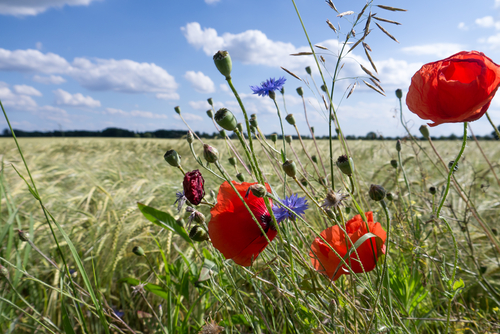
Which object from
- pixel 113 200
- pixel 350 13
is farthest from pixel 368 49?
pixel 113 200

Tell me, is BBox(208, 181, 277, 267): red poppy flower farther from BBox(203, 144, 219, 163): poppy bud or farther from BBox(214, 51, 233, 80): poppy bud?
BBox(214, 51, 233, 80): poppy bud

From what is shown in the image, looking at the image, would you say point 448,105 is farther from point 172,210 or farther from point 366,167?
point 366,167

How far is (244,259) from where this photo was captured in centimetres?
44

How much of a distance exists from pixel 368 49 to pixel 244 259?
357 millimetres

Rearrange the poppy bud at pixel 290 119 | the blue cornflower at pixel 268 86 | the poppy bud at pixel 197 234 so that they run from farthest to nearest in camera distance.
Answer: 1. the poppy bud at pixel 290 119
2. the blue cornflower at pixel 268 86
3. the poppy bud at pixel 197 234

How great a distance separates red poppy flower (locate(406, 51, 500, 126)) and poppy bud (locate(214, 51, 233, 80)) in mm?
259

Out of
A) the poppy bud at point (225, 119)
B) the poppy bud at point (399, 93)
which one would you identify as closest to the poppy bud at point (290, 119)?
the poppy bud at point (399, 93)

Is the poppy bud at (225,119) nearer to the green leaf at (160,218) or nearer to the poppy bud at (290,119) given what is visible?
the green leaf at (160,218)

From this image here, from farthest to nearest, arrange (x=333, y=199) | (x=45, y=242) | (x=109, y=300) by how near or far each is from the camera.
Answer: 1. (x=45, y=242)
2. (x=109, y=300)
3. (x=333, y=199)

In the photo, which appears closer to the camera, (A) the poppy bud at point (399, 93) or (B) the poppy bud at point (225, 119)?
(B) the poppy bud at point (225, 119)

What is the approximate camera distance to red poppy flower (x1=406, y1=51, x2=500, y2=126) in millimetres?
371

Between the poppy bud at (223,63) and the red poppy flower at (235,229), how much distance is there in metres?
0.16

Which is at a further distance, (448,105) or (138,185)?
(138,185)

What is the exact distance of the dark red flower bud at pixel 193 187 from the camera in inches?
17.3
